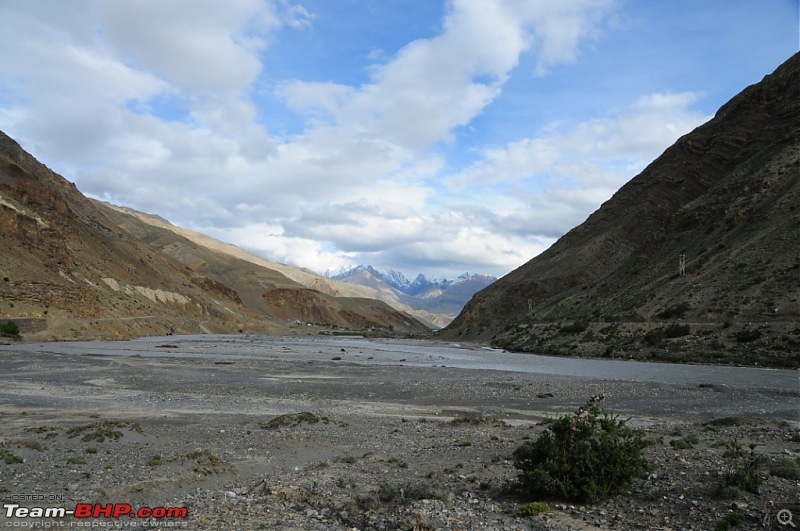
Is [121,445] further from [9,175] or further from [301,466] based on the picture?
[9,175]

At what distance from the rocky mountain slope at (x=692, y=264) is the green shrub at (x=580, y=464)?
34605mm

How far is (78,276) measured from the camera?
268ft

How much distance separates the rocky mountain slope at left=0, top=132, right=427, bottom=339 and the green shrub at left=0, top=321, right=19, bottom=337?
5.33ft

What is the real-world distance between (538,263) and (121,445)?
356 ft

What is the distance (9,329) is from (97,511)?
63867 mm

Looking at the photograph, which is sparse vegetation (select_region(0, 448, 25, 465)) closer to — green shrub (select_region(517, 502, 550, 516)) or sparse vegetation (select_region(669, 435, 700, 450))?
green shrub (select_region(517, 502, 550, 516))

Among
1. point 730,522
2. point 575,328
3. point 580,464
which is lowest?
point 730,522

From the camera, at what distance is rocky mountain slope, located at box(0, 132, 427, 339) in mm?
68188

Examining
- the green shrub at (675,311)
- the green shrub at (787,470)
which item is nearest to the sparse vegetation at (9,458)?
the green shrub at (787,470)

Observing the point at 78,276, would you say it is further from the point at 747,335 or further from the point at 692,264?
the point at 747,335

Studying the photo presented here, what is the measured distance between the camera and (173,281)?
119 m

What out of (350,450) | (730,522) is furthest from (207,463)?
(730,522)

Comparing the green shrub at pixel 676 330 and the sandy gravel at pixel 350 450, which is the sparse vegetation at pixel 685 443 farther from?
the green shrub at pixel 676 330

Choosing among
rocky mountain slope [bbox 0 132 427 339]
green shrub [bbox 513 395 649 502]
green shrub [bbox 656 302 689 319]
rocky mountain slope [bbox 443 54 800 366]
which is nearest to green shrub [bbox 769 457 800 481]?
green shrub [bbox 513 395 649 502]
